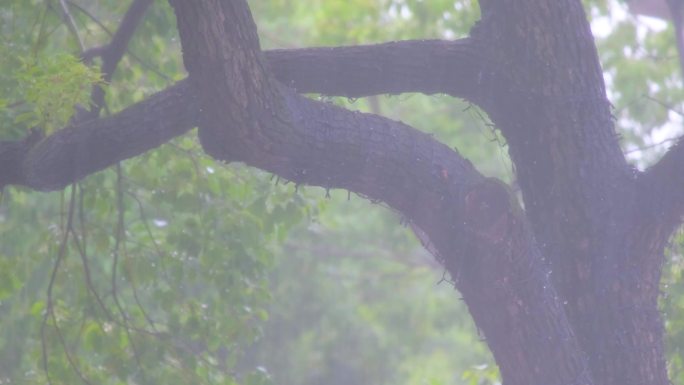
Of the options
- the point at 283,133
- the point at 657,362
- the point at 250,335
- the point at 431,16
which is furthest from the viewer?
the point at 431,16

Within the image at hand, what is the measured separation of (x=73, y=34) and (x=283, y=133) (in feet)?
6.96

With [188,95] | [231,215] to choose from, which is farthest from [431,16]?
[188,95]

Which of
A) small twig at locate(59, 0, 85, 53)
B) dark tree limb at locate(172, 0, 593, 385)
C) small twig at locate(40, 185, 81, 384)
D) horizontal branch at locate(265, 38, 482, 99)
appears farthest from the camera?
small twig at locate(59, 0, 85, 53)

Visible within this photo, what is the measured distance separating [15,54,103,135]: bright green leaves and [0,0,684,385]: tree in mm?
158

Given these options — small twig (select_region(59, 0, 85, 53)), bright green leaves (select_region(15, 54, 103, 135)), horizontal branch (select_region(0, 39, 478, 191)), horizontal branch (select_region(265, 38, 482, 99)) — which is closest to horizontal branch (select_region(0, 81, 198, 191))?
A: horizontal branch (select_region(0, 39, 478, 191))

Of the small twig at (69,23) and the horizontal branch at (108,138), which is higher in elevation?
the small twig at (69,23)

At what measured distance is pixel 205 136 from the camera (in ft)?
12.0

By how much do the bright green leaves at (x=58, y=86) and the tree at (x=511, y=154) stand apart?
16 centimetres

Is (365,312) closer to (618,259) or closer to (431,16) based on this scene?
(431,16)

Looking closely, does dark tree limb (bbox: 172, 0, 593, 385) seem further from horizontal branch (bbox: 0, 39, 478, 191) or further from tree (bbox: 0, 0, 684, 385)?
horizontal branch (bbox: 0, 39, 478, 191)

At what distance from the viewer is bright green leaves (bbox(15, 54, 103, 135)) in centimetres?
399

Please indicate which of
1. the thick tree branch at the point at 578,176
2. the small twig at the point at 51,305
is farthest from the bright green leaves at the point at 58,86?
the thick tree branch at the point at 578,176

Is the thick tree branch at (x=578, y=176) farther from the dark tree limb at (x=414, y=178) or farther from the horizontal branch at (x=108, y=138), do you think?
the horizontal branch at (x=108, y=138)

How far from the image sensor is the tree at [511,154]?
369cm
